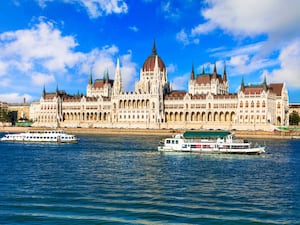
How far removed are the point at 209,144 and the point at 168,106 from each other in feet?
270

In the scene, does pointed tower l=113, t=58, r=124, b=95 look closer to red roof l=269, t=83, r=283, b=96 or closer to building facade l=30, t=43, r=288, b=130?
building facade l=30, t=43, r=288, b=130

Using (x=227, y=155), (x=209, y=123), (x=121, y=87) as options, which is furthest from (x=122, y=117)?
(x=227, y=155)

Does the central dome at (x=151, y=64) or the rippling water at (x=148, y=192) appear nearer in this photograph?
the rippling water at (x=148, y=192)

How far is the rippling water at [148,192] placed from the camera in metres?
23.0

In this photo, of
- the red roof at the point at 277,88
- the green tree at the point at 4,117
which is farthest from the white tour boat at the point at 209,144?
the green tree at the point at 4,117

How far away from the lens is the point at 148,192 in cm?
2938

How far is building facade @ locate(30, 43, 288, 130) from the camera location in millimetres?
126875

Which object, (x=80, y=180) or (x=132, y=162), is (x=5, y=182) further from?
(x=132, y=162)

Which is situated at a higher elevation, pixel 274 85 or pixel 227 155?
pixel 274 85

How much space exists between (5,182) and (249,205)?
1779 centimetres

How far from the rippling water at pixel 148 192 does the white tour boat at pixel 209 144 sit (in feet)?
32.5

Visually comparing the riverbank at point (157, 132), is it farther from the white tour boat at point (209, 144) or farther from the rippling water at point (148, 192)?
the rippling water at point (148, 192)

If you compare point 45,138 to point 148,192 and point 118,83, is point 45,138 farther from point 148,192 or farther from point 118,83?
point 118,83

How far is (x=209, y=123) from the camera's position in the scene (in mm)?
130125
